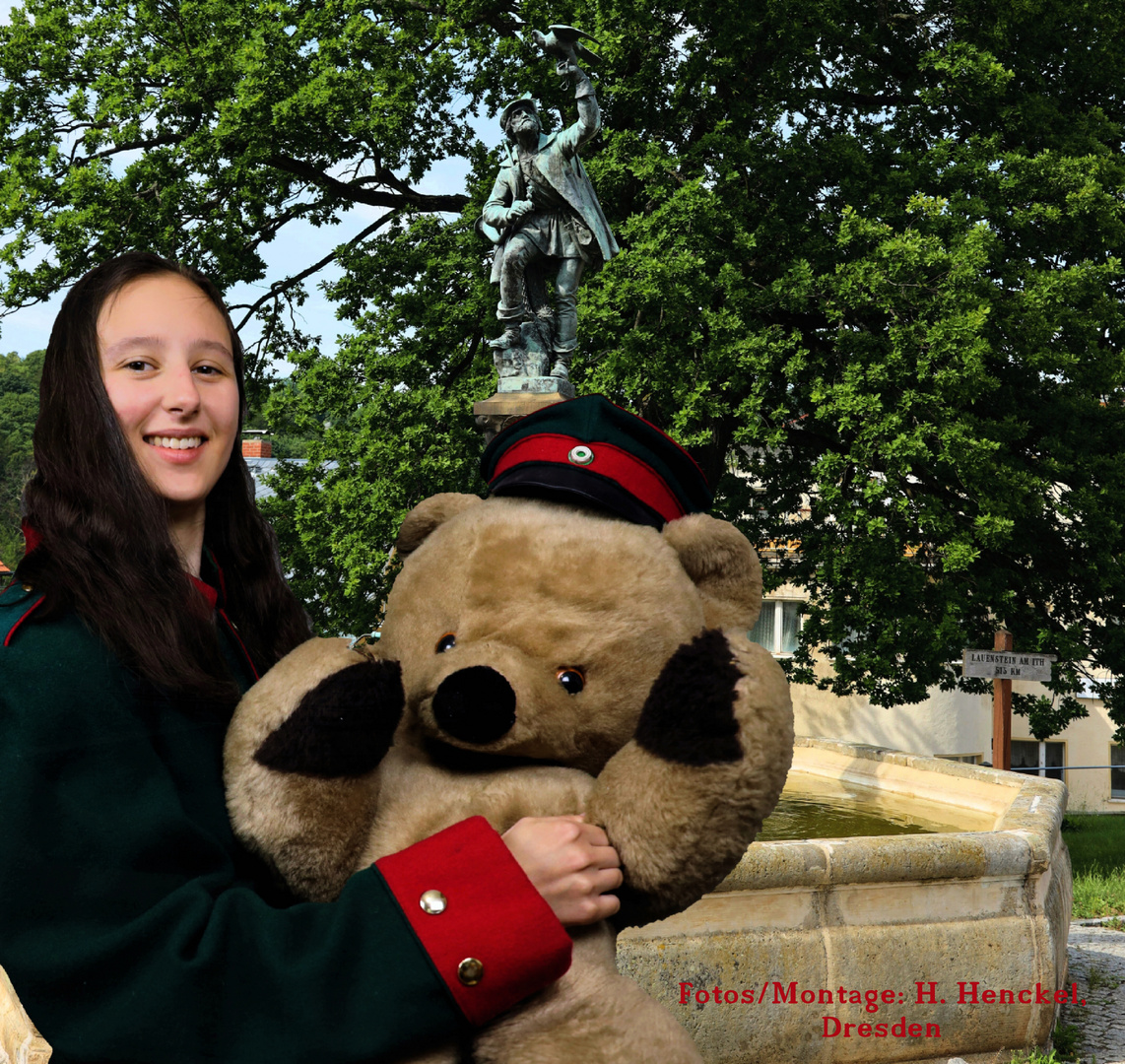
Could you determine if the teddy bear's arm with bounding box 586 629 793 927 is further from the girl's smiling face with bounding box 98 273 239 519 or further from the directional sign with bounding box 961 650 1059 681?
the directional sign with bounding box 961 650 1059 681

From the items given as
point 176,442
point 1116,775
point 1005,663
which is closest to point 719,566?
point 176,442

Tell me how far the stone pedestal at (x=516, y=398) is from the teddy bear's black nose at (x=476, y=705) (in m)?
6.80

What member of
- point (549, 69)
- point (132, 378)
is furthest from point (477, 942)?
point (549, 69)

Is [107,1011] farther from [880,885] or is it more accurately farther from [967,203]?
[967,203]

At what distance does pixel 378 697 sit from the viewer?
160 centimetres

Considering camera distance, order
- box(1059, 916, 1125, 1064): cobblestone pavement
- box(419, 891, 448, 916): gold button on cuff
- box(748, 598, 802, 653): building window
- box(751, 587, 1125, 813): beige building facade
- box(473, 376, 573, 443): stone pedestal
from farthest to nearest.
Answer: box(748, 598, 802, 653): building window → box(751, 587, 1125, 813): beige building facade → box(473, 376, 573, 443): stone pedestal → box(1059, 916, 1125, 1064): cobblestone pavement → box(419, 891, 448, 916): gold button on cuff

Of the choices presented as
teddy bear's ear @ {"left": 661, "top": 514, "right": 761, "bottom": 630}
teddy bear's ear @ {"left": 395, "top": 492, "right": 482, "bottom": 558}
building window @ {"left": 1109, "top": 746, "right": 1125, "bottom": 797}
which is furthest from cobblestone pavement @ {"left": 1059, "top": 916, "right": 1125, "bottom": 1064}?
building window @ {"left": 1109, "top": 746, "right": 1125, "bottom": 797}

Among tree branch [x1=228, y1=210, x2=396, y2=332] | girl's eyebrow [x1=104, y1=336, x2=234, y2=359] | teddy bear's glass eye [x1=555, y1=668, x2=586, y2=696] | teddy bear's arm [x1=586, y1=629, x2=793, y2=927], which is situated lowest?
teddy bear's arm [x1=586, y1=629, x2=793, y2=927]

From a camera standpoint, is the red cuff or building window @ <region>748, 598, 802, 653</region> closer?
the red cuff

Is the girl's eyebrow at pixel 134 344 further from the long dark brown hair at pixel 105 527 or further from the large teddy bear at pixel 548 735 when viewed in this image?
the large teddy bear at pixel 548 735

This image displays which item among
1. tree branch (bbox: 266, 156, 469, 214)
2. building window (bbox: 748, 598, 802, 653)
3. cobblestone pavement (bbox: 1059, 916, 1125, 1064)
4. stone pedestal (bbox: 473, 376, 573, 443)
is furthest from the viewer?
building window (bbox: 748, 598, 802, 653)

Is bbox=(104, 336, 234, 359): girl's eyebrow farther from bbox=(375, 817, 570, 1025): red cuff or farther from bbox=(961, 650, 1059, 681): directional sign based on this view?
bbox=(961, 650, 1059, 681): directional sign

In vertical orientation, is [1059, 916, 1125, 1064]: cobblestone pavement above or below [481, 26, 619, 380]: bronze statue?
below

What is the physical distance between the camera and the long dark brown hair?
1504 mm
